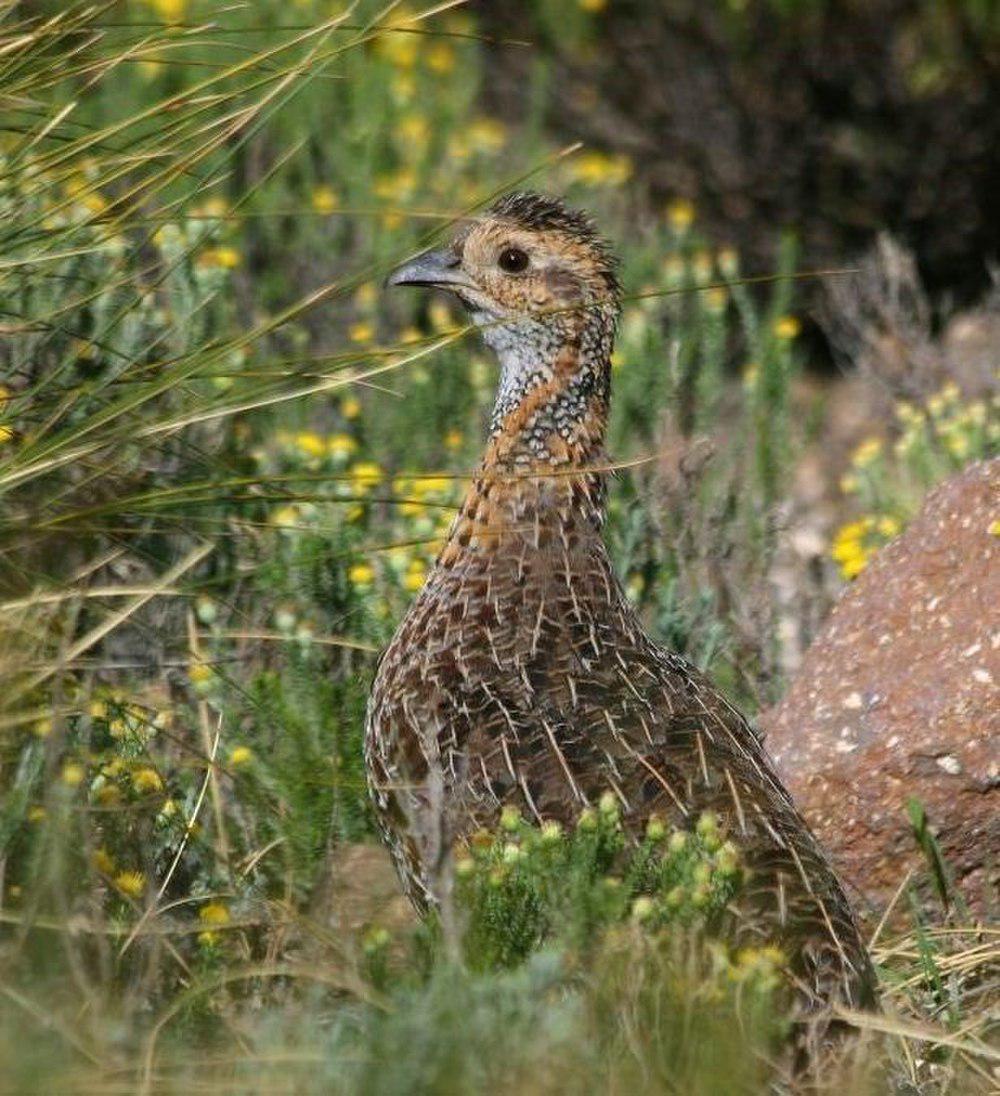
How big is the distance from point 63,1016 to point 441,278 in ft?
7.72

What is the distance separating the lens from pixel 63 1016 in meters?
3.14

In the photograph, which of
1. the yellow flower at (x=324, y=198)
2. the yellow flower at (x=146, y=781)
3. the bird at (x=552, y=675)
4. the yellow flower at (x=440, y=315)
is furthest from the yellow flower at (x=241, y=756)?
the yellow flower at (x=324, y=198)

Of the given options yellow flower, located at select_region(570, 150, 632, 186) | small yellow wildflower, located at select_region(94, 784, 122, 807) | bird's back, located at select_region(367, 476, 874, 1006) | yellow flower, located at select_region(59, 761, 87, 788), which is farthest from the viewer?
yellow flower, located at select_region(570, 150, 632, 186)

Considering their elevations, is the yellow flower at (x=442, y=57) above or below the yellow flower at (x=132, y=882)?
above

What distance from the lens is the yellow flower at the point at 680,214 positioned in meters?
8.40

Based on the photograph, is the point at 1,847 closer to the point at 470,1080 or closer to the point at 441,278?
the point at 470,1080

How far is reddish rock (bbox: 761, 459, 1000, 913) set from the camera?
4.71 meters

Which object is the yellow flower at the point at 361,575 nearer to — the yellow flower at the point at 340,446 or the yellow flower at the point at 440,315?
the yellow flower at the point at 340,446

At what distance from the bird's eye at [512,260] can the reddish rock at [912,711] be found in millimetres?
1052

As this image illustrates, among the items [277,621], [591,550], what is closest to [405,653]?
[591,550]

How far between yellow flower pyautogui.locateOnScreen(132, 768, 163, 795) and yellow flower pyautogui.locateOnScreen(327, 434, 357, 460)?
166 cm

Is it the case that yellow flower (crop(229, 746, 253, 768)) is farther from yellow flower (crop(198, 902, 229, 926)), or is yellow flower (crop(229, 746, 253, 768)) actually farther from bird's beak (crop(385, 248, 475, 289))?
bird's beak (crop(385, 248, 475, 289))

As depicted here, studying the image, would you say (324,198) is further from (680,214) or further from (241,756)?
(241,756)

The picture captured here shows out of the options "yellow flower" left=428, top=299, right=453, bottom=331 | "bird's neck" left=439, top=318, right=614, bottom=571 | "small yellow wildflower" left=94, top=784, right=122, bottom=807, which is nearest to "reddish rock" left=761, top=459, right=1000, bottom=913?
"bird's neck" left=439, top=318, right=614, bottom=571
